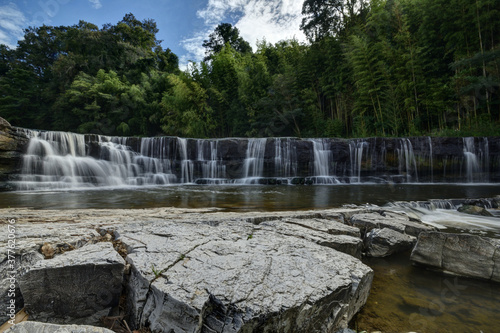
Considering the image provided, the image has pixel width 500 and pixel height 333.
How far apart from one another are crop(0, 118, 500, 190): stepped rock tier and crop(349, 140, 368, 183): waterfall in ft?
0.15

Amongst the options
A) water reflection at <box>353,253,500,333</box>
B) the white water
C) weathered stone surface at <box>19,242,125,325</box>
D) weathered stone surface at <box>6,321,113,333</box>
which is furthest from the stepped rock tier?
weathered stone surface at <box>6,321,113,333</box>

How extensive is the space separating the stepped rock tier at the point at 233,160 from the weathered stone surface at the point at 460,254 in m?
8.54

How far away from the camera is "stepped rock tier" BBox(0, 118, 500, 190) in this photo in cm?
977

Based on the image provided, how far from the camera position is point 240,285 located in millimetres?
1261

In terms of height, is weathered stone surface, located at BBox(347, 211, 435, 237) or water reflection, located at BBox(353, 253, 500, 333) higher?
weathered stone surface, located at BBox(347, 211, 435, 237)

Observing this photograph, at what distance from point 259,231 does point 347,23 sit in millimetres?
21217

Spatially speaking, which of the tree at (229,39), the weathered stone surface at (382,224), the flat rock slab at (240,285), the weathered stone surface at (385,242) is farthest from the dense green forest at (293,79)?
the flat rock slab at (240,285)

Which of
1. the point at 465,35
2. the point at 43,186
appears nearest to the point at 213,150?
the point at 43,186

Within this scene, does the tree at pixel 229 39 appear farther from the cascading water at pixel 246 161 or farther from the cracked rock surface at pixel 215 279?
the cracked rock surface at pixel 215 279

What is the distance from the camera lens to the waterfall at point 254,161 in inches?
488

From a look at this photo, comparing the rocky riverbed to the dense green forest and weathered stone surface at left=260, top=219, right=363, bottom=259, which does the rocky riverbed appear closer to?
weathered stone surface at left=260, top=219, right=363, bottom=259

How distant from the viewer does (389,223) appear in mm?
2988

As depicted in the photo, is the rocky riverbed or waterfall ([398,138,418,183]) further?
waterfall ([398,138,418,183])

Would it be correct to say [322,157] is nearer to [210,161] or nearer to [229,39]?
[210,161]
